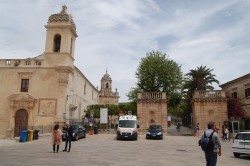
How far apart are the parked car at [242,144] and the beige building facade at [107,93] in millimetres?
54966

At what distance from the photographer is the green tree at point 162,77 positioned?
42906 mm

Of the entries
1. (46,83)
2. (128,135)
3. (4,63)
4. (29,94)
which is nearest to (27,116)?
(29,94)

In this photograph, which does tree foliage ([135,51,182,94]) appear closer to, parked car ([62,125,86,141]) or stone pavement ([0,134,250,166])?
parked car ([62,125,86,141])

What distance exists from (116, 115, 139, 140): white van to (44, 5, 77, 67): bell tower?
39.9 ft

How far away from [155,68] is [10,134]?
24891 millimetres

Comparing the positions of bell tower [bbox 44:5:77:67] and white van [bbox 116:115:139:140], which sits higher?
bell tower [bbox 44:5:77:67]

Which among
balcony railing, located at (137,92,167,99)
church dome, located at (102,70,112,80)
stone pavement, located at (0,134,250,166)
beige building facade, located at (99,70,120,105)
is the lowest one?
stone pavement, located at (0,134,250,166)

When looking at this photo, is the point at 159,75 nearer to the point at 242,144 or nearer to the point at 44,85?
the point at 44,85

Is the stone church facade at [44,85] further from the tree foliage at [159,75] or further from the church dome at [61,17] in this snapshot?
the tree foliage at [159,75]

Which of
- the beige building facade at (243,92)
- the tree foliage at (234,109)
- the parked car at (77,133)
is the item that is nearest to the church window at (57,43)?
the parked car at (77,133)

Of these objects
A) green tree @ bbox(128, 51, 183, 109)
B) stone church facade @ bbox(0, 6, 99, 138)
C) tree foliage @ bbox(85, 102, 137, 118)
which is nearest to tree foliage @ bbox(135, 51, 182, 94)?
green tree @ bbox(128, 51, 183, 109)

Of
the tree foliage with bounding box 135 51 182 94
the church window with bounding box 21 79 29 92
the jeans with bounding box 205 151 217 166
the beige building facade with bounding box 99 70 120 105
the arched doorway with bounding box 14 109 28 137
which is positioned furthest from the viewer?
the beige building facade with bounding box 99 70 120 105

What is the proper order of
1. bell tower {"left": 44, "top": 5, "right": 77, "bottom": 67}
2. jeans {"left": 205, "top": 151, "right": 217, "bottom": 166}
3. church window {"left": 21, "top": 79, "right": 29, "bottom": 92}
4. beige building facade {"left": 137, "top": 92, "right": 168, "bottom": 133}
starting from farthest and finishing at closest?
1. beige building facade {"left": 137, "top": 92, "right": 168, "bottom": 133}
2. bell tower {"left": 44, "top": 5, "right": 77, "bottom": 67}
3. church window {"left": 21, "top": 79, "right": 29, "bottom": 92}
4. jeans {"left": 205, "top": 151, "right": 217, "bottom": 166}

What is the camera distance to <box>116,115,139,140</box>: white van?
970 inches
